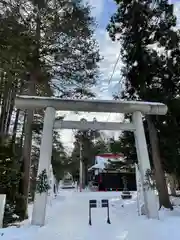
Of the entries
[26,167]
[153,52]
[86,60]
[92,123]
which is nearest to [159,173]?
[92,123]

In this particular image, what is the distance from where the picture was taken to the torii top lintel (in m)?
9.58

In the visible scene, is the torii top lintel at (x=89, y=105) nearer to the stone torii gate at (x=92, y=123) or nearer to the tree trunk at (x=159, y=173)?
the stone torii gate at (x=92, y=123)

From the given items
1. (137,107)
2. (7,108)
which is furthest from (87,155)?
(137,107)

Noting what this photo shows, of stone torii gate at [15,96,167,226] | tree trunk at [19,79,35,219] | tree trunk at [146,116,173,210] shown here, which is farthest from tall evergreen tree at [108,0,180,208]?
tree trunk at [19,79,35,219]

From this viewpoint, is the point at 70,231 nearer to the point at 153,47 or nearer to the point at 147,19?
the point at 153,47

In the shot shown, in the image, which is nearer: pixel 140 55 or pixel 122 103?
pixel 122 103

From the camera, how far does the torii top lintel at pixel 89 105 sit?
31.4 ft

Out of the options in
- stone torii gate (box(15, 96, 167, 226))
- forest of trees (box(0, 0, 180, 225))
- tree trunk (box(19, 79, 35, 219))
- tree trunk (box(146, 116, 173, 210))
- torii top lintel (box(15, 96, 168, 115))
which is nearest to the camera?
stone torii gate (box(15, 96, 167, 226))

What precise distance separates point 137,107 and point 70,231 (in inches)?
205

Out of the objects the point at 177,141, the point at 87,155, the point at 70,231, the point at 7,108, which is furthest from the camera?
the point at 87,155

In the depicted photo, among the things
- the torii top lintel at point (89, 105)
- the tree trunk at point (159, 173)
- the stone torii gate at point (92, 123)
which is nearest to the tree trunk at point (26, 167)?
the stone torii gate at point (92, 123)

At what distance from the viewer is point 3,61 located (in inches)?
392

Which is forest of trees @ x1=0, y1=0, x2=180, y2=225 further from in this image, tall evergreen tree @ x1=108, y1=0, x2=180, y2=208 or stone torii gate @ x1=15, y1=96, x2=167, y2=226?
stone torii gate @ x1=15, y1=96, x2=167, y2=226

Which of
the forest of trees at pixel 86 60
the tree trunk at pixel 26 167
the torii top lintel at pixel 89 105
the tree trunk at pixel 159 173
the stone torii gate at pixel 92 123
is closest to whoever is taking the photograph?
the stone torii gate at pixel 92 123
